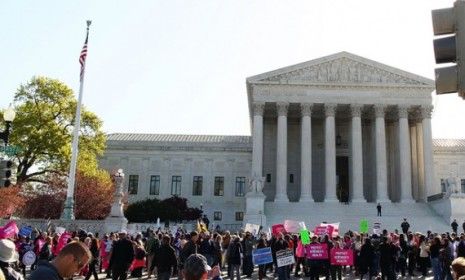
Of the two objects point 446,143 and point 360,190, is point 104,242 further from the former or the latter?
point 446,143

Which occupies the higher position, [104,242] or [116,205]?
[116,205]

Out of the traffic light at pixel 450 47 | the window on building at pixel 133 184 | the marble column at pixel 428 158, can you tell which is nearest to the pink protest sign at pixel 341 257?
the traffic light at pixel 450 47

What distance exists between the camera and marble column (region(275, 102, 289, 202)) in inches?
2239

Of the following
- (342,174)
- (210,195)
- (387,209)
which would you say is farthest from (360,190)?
(210,195)

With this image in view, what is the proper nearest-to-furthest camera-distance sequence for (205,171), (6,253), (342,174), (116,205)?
(6,253) < (116,205) < (342,174) < (205,171)

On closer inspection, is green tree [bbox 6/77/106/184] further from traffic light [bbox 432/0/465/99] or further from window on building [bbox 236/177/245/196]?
traffic light [bbox 432/0/465/99]

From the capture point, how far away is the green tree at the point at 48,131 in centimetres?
4778

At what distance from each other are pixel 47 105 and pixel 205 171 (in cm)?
2688

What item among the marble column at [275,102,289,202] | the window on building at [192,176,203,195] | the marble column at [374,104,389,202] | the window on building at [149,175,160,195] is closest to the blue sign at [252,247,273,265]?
the marble column at [275,102,289,202]

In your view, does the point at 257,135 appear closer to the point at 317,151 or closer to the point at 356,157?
the point at 317,151

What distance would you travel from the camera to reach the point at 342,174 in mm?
66062

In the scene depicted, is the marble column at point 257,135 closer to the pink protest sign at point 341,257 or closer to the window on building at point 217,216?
the window on building at point 217,216

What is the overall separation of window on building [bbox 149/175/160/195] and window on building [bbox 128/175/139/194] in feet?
6.53

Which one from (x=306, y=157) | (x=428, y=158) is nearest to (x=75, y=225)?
(x=306, y=157)
